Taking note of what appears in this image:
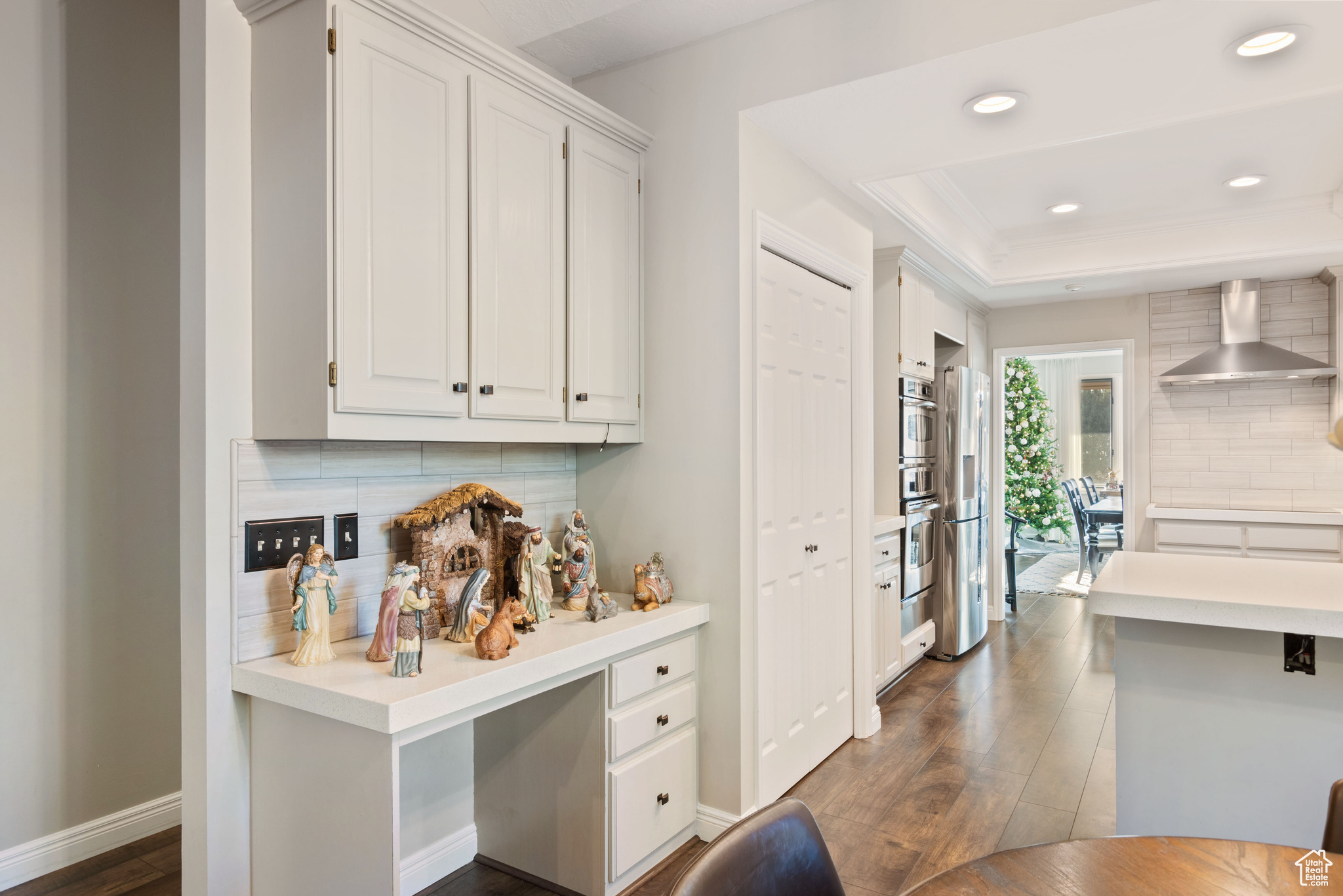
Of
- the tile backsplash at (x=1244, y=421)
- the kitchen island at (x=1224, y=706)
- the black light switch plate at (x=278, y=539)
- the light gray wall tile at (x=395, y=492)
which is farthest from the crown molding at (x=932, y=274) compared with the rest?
the black light switch plate at (x=278, y=539)

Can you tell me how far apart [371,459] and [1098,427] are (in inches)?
377

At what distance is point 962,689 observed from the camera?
4.07m

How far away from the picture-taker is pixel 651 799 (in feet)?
7.43

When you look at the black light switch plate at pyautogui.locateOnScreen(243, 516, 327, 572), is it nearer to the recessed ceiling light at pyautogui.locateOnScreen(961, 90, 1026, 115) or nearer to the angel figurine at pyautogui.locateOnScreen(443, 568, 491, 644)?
the angel figurine at pyautogui.locateOnScreen(443, 568, 491, 644)

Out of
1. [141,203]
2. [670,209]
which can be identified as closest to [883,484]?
[670,209]

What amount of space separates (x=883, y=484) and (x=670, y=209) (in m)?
2.25

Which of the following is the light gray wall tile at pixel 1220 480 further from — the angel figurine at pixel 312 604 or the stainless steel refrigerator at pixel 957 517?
the angel figurine at pixel 312 604

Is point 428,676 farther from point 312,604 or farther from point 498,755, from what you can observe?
point 498,755

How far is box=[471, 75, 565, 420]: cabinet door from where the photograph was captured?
2.04 m

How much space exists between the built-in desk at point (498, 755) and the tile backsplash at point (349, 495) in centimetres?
10

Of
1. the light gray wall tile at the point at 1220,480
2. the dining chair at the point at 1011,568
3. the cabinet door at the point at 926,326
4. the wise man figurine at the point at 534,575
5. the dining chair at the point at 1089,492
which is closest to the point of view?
the wise man figurine at the point at 534,575

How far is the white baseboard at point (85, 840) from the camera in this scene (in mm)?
2168

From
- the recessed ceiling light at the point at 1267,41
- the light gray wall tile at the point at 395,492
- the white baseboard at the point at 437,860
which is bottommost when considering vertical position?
the white baseboard at the point at 437,860

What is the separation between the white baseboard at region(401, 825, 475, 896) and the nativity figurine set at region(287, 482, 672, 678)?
0.71 meters
